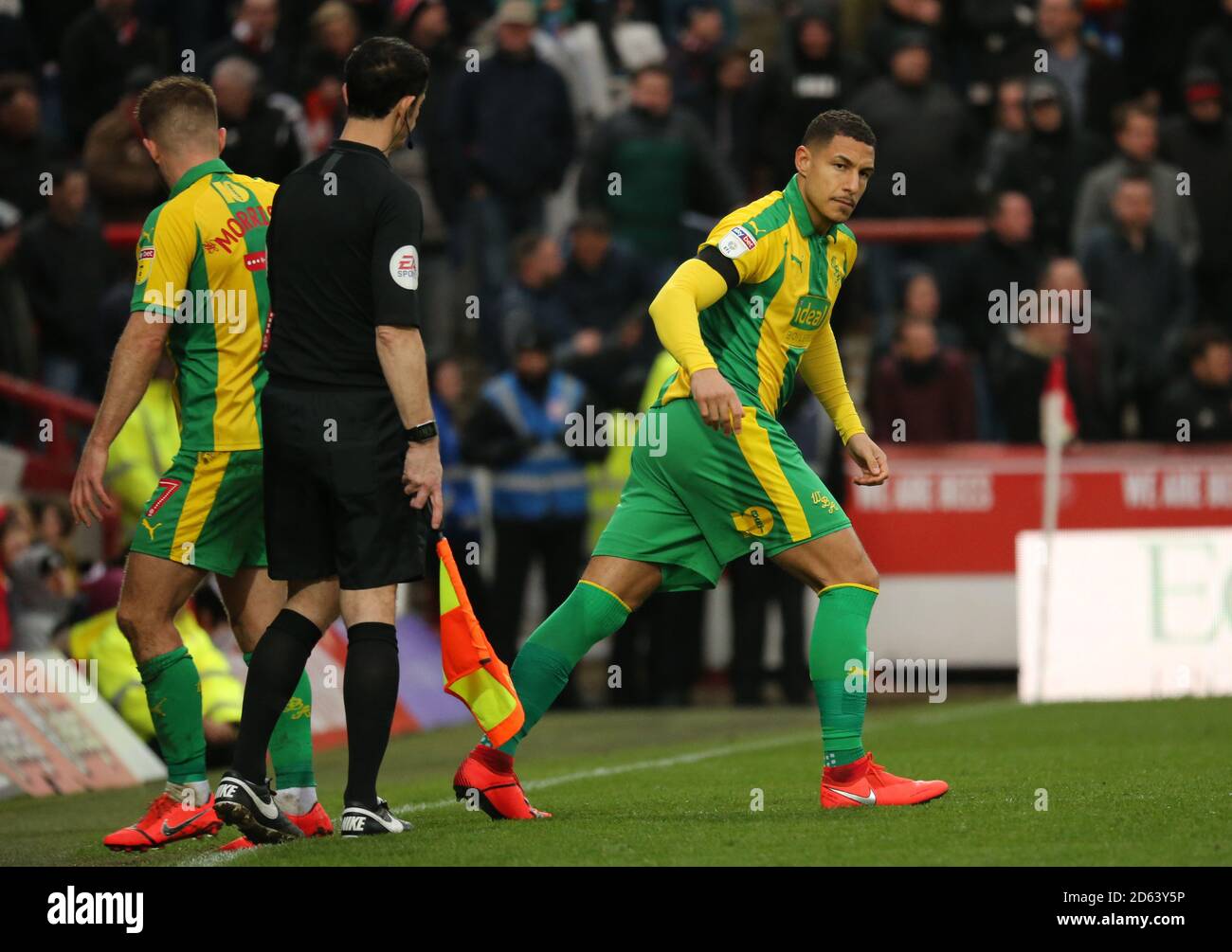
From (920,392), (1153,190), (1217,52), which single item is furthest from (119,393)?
(1217,52)

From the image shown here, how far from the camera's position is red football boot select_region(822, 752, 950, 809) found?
777 cm

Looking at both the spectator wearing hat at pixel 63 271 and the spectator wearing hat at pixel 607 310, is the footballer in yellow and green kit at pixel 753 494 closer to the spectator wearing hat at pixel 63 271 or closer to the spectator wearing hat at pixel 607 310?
the spectator wearing hat at pixel 607 310

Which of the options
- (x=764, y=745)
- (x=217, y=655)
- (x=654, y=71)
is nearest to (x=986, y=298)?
(x=654, y=71)

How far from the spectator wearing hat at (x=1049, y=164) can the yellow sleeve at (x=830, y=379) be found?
31.1 ft

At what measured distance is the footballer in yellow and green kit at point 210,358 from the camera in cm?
753

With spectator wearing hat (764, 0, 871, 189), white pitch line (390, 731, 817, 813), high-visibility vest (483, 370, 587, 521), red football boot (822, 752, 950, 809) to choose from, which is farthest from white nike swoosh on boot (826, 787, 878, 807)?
spectator wearing hat (764, 0, 871, 189)

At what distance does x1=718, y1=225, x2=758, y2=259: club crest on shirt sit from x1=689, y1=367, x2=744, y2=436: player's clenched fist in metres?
0.55

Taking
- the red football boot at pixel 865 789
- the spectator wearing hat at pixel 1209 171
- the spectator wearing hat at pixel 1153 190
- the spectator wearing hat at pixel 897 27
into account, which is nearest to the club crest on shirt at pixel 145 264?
the red football boot at pixel 865 789

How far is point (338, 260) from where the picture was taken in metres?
7.08

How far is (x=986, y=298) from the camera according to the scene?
17203 mm

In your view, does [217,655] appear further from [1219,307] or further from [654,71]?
[1219,307]

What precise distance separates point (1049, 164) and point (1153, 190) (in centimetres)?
82

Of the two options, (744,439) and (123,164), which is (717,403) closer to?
(744,439)

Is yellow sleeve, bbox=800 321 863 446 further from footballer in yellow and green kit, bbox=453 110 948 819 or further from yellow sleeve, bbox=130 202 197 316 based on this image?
yellow sleeve, bbox=130 202 197 316
